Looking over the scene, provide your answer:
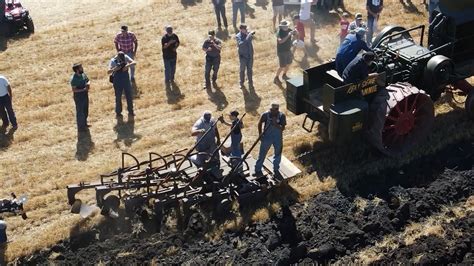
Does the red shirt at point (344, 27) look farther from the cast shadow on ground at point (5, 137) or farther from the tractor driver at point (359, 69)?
the cast shadow on ground at point (5, 137)

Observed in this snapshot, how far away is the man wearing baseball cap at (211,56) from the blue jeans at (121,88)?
6.66 ft

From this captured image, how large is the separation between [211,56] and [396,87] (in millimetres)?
4970

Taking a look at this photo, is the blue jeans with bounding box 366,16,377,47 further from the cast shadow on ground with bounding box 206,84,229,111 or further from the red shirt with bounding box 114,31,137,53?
the red shirt with bounding box 114,31,137,53

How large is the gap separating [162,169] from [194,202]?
925 millimetres

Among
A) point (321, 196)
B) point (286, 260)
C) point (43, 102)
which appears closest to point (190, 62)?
point (43, 102)

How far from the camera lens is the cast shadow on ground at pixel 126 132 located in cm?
1242

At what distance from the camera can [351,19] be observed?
18625mm

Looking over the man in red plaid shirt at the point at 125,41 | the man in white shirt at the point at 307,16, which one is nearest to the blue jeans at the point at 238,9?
the man in white shirt at the point at 307,16

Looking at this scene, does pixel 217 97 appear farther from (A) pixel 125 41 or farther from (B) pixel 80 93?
→ (B) pixel 80 93

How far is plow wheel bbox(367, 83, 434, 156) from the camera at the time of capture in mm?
10188

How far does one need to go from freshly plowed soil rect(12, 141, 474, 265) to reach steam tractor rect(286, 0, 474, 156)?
0.95 m

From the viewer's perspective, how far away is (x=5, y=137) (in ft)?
41.7

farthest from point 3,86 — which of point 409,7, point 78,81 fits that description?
point 409,7

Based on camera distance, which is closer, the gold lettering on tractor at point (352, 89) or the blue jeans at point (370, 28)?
the gold lettering on tractor at point (352, 89)
